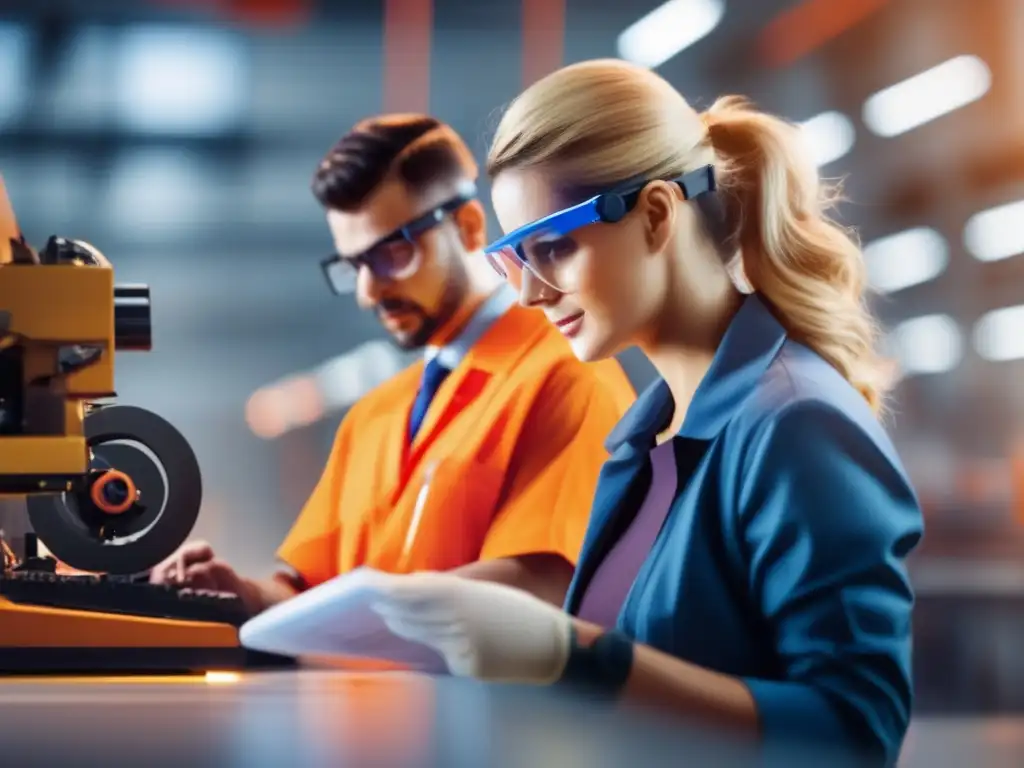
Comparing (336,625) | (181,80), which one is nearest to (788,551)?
(336,625)

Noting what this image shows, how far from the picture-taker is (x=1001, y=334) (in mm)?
2062

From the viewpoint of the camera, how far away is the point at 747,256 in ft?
4.92

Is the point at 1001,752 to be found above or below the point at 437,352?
below

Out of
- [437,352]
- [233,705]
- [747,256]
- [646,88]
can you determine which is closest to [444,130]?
[437,352]

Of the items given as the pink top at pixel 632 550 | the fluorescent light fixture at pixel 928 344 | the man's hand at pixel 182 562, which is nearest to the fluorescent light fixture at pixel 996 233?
the fluorescent light fixture at pixel 928 344

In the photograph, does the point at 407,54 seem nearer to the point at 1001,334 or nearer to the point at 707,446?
the point at 707,446

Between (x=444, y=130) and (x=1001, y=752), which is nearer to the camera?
(x=1001, y=752)

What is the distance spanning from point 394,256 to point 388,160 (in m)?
0.15

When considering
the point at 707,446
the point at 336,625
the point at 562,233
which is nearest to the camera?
the point at 336,625

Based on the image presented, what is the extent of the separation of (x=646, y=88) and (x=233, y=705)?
872mm

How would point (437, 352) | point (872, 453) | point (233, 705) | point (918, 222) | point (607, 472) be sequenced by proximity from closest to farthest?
point (233, 705)
point (872, 453)
point (607, 472)
point (437, 352)
point (918, 222)

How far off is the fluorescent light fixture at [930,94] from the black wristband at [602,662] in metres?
1.10

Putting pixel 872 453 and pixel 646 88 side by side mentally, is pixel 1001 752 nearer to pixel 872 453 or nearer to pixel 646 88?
pixel 872 453

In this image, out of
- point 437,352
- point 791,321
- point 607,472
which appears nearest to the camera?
point 791,321
